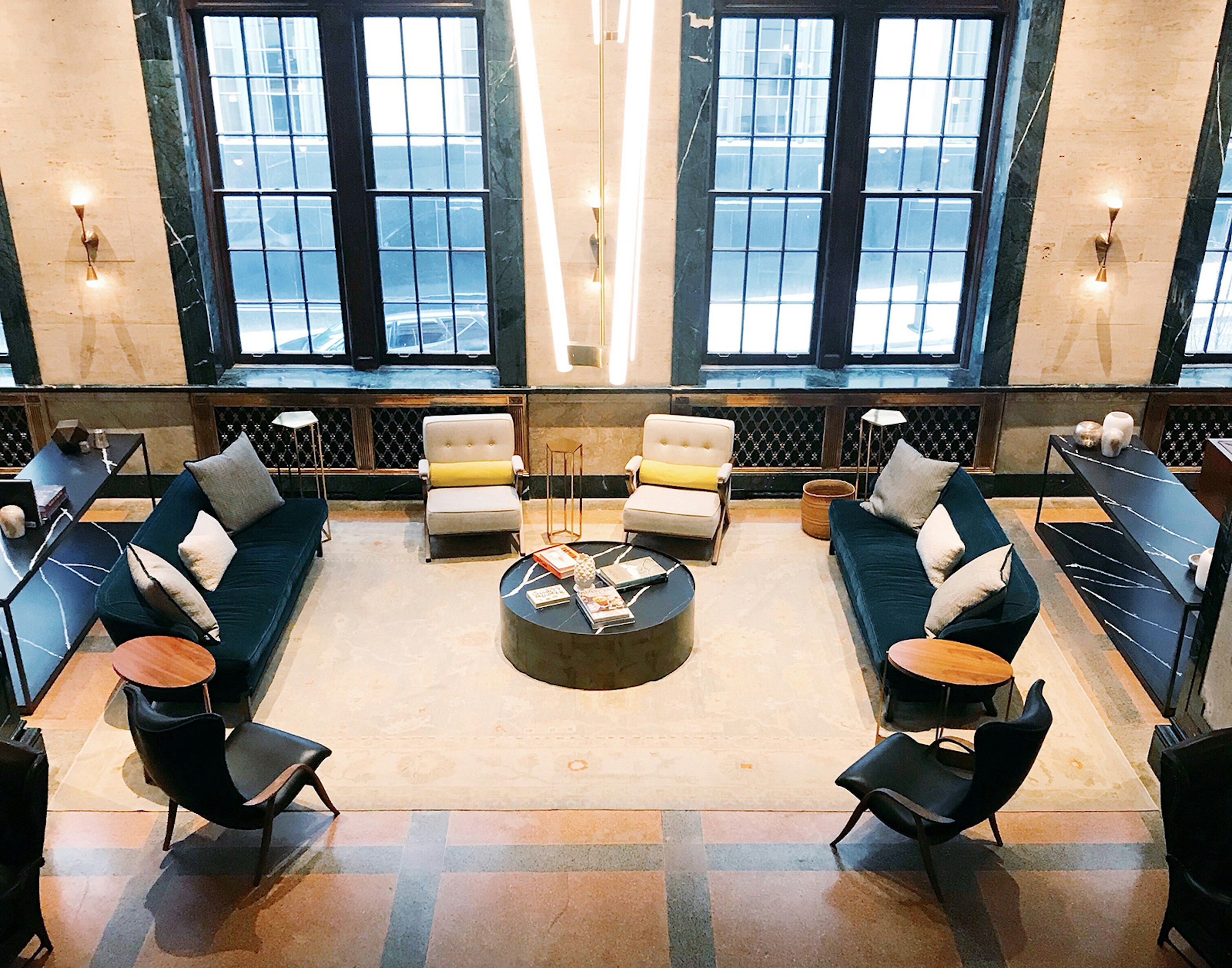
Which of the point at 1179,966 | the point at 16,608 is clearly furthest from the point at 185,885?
the point at 1179,966

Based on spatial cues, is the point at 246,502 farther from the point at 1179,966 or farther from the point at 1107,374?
the point at 1107,374

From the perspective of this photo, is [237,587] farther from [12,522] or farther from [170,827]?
[170,827]

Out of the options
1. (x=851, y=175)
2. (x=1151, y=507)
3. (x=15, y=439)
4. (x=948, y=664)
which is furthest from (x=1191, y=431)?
(x=15, y=439)

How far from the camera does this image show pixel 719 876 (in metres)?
4.75

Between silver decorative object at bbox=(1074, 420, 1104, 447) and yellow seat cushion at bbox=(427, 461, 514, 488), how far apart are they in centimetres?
427

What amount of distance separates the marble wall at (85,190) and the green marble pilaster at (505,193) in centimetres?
254

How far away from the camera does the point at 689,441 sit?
8133mm

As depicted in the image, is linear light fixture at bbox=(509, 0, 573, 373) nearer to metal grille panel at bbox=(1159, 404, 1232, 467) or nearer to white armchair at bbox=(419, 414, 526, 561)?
white armchair at bbox=(419, 414, 526, 561)

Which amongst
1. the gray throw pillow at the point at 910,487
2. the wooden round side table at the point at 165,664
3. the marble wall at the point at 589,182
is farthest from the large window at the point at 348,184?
the wooden round side table at the point at 165,664

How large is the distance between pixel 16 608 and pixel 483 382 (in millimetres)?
3718

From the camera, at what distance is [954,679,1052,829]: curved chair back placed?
430 cm

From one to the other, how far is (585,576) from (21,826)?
10.9ft

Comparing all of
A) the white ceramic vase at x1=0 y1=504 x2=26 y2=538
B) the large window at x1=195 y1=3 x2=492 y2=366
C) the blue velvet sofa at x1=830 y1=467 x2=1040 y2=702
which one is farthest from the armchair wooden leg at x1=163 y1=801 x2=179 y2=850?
the large window at x1=195 y1=3 x2=492 y2=366

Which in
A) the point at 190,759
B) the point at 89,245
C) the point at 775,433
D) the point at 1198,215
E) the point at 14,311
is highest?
the point at 1198,215
